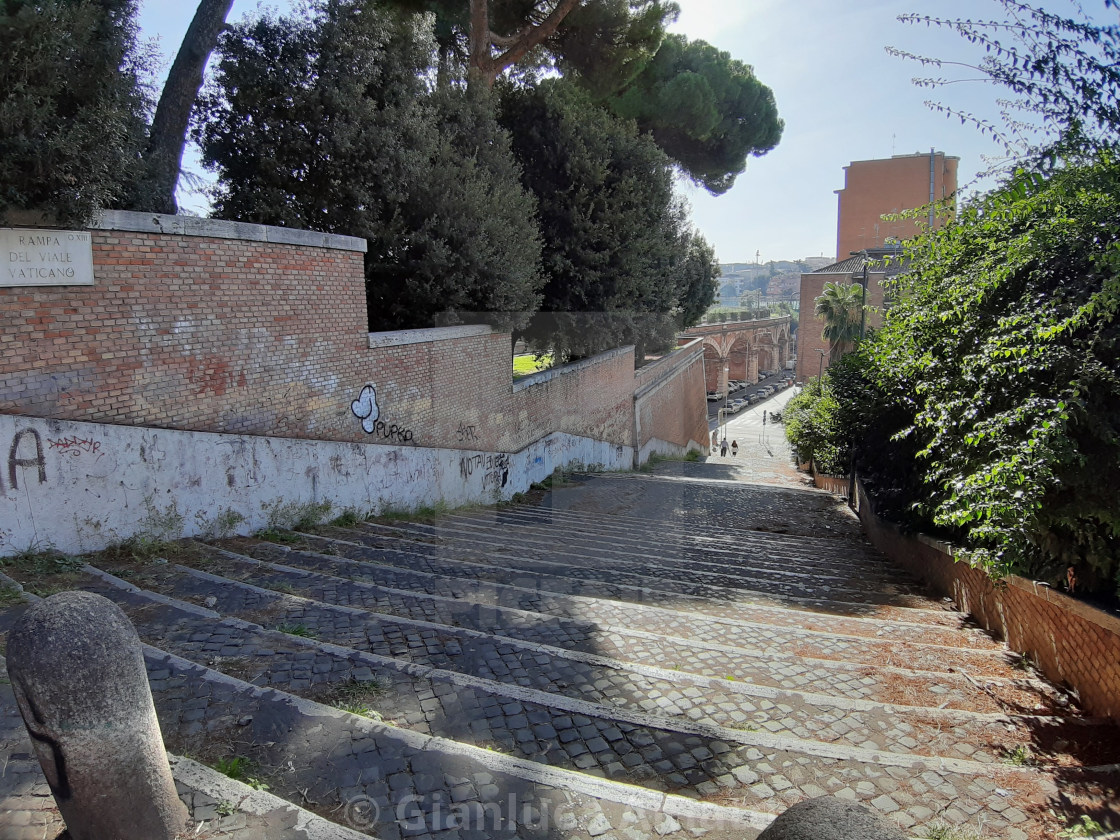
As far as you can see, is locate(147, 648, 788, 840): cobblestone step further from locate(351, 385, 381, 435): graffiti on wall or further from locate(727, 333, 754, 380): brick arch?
locate(727, 333, 754, 380): brick arch

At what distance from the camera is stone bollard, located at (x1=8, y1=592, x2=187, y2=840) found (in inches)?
88.4

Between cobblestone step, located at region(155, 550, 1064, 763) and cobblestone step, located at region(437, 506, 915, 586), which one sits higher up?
cobblestone step, located at region(155, 550, 1064, 763)

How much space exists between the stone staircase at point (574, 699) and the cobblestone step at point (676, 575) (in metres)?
0.08

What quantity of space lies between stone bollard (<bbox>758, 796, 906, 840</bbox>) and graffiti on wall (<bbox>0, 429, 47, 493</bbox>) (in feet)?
17.7

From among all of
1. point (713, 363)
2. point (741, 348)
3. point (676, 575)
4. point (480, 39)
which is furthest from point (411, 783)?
point (741, 348)

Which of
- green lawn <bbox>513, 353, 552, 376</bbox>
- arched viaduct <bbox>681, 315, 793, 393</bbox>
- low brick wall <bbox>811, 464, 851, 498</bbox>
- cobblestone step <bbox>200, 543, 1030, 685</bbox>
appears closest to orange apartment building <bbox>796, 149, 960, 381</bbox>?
arched viaduct <bbox>681, 315, 793, 393</bbox>

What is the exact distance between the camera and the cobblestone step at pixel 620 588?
5762mm

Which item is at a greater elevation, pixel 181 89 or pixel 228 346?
pixel 181 89

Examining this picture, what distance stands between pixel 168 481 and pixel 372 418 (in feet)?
9.46

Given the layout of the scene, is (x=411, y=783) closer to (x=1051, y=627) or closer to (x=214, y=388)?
(x=1051, y=627)

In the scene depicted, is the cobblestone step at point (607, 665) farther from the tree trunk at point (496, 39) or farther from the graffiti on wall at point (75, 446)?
the tree trunk at point (496, 39)

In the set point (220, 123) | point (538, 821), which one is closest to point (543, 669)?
point (538, 821)

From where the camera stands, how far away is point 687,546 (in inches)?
349

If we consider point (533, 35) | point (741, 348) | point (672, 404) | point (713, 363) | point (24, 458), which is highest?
point (533, 35)
